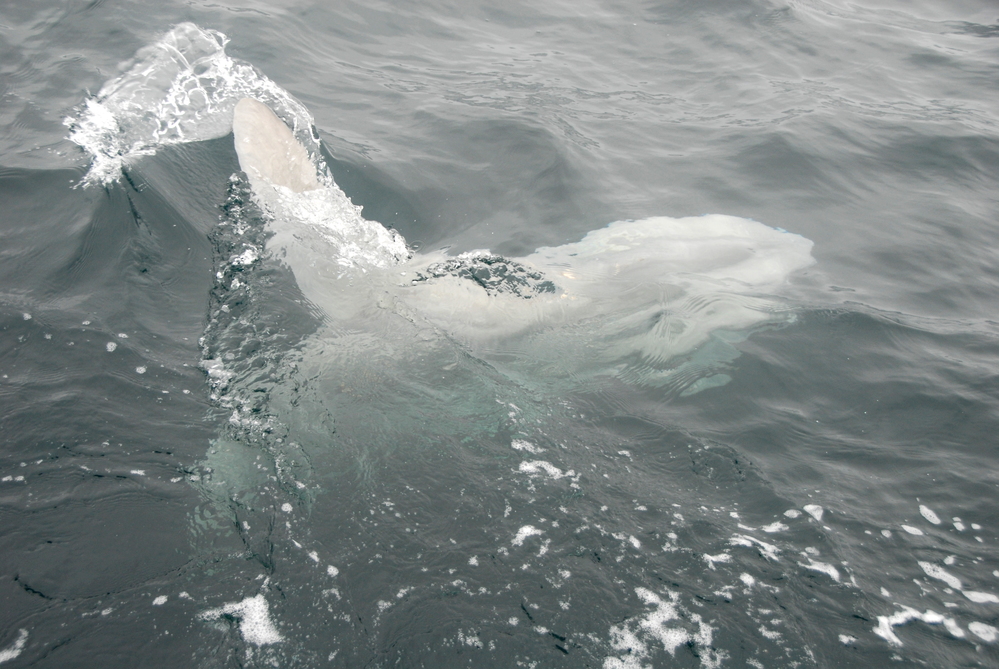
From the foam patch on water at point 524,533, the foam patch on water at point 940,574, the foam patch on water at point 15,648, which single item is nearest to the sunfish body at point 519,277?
the foam patch on water at point 524,533

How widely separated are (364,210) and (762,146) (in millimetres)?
5976

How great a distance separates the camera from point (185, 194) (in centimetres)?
674

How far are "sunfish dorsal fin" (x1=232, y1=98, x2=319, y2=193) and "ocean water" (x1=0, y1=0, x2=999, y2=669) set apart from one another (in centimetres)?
27

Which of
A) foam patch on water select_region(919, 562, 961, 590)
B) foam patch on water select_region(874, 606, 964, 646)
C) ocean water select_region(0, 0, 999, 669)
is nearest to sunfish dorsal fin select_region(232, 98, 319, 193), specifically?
ocean water select_region(0, 0, 999, 669)

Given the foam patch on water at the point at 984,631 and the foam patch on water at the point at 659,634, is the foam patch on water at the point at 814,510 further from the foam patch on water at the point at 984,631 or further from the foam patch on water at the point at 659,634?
the foam patch on water at the point at 659,634

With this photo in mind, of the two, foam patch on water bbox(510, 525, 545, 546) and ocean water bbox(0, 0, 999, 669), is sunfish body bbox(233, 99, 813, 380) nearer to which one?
ocean water bbox(0, 0, 999, 669)

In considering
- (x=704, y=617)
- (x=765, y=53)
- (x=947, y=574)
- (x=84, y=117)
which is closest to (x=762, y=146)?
(x=765, y=53)

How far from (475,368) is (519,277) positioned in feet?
4.47

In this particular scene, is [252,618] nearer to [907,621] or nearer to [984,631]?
[907,621]

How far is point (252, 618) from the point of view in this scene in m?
3.60

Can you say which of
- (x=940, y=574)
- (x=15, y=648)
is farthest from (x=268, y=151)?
(x=940, y=574)

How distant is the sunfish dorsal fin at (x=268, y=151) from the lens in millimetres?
6602

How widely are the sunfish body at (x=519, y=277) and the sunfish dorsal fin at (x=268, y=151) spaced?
0.5 inches

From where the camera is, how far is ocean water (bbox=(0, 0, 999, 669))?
381 cm
